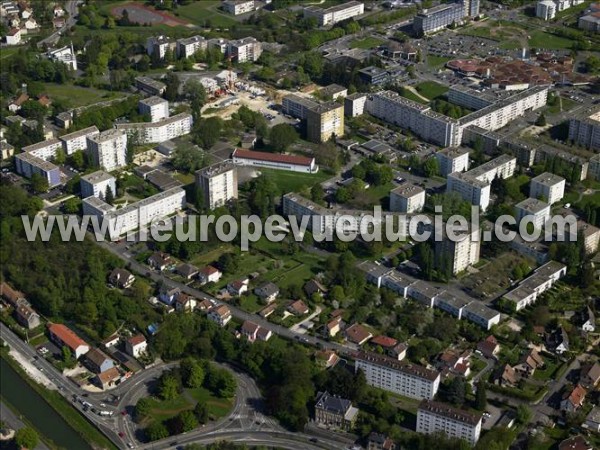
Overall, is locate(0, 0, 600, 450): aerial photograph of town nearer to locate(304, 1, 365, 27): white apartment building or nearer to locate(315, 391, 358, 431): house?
locate(315, 391, 358, 431): house

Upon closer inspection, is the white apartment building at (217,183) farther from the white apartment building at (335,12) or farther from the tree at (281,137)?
the white apartment building at (335,12)

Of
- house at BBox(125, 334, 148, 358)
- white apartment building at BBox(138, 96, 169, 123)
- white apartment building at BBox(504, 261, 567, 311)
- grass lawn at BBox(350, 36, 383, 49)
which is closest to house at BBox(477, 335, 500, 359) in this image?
white apartment building at BBox(504, 261, 567, 311)

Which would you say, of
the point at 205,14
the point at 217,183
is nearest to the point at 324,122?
the point at 217,183

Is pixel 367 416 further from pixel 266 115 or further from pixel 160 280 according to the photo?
pixel 266 115

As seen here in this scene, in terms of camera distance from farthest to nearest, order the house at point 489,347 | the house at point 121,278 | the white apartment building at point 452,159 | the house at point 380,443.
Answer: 1. the white apartment building at point 452,159
2. the house at point 121,278
3. the house at point 489,347
4. the house at point 380,443

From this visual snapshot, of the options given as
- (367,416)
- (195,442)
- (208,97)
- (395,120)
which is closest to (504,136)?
(395,120)

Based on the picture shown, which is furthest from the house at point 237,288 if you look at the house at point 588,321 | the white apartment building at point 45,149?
the white apartment building at point 45,149
